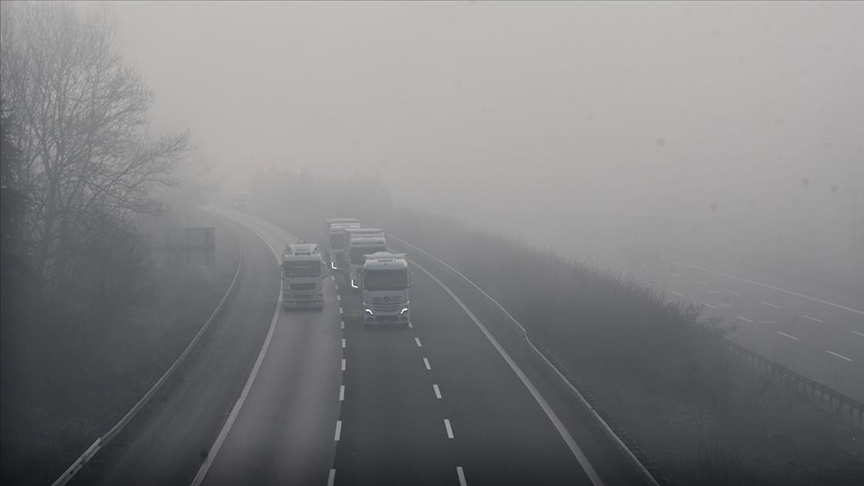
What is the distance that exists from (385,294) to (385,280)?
60 centimetres

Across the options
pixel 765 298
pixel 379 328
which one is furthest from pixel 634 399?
pixel 765 298

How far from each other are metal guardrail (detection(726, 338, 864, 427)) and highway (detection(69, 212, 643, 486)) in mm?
8561

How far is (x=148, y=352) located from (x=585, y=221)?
80674mm

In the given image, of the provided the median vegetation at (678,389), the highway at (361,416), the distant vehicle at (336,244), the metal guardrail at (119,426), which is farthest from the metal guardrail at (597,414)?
the distant vehicle at (336,244)

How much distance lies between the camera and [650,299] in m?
39.2

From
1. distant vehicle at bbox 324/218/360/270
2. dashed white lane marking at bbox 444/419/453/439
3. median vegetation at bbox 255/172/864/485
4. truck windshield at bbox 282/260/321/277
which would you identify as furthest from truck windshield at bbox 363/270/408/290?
distant vehicle at bbox 324/218/360/270

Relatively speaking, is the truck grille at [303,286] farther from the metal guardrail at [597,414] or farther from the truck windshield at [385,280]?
the metal guardrail at [597,414]

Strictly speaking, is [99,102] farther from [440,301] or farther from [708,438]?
[708,438]

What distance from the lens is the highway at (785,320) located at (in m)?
37.8

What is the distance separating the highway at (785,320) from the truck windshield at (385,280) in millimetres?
12338

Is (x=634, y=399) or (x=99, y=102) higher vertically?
(x=99, y=102)

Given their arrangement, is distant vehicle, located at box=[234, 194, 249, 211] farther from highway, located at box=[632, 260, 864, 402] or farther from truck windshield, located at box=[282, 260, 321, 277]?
truck windshield, located at box=[282, 260, 321, 277]

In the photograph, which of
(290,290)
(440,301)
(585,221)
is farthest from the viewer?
(585,221)

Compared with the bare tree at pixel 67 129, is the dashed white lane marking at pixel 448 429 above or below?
below
